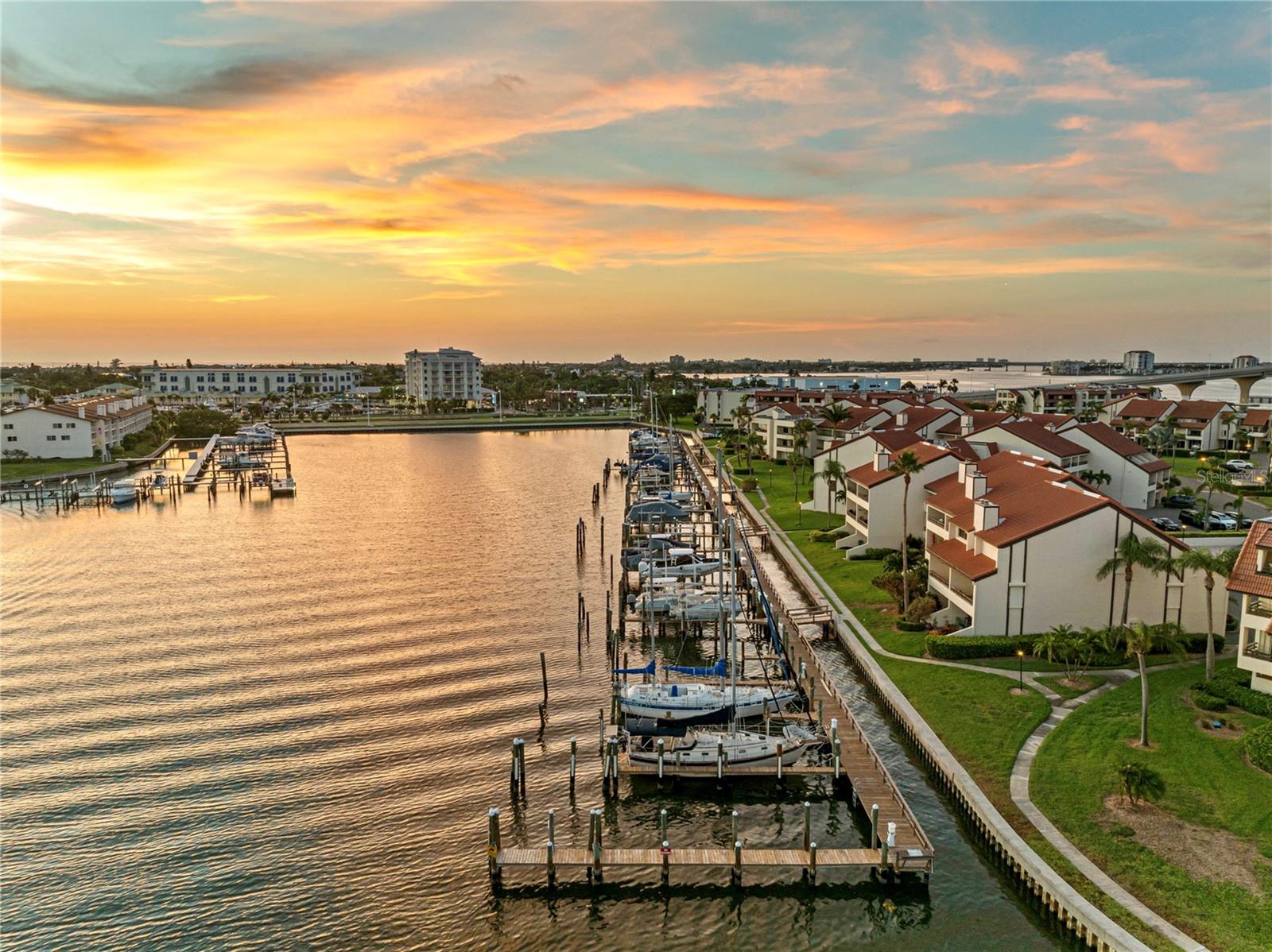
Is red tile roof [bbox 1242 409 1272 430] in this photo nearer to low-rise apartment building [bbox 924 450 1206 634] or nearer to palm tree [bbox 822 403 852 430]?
palm tree [bbox 822 403 852 430]

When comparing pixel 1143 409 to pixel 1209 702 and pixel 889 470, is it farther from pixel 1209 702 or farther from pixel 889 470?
pixel 1209 702

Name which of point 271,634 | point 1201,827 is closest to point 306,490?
point 271,634

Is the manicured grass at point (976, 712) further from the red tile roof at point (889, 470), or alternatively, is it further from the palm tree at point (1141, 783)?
the red tile roof at point (889, 470)

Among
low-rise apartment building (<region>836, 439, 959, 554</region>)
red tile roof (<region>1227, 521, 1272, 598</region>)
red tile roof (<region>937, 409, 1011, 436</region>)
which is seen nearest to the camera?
red tile roof (<region>1227, 521, 1272, 598</region>)

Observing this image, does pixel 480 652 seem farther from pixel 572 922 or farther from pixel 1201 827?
pixel 1201 827

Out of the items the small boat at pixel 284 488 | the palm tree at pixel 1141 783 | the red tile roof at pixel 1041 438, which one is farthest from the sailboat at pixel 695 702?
the small boat at pixel 284 488

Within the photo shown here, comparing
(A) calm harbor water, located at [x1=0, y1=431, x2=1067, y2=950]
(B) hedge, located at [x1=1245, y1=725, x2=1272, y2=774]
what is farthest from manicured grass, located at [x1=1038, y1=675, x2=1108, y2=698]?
(A) calm harbor water, located at [x1=0, y1=431, x2=1067, y2=950]

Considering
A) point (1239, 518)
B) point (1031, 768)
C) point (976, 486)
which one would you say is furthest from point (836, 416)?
point (1031, 768)
